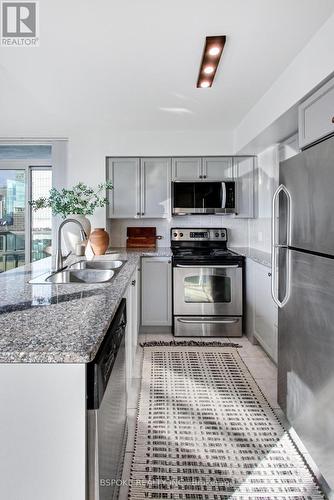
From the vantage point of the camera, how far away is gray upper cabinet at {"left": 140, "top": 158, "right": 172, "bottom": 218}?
4.08 m

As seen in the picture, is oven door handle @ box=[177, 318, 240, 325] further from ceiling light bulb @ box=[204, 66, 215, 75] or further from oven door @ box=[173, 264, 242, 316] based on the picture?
ceiling light bulb @ box=[204, 66, 215, 75]

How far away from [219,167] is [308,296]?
265 centimetres

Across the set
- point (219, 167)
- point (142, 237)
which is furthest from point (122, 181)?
point (219, 167)

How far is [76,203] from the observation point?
369 cm

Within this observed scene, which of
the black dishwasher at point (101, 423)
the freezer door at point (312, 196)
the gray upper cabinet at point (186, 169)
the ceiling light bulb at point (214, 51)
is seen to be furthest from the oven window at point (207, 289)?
the black dishwasher at point (101, 423)

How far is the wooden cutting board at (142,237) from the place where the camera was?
432cm

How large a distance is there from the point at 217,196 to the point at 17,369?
343 centimetres

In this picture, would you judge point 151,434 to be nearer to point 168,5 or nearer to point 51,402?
point 51,402

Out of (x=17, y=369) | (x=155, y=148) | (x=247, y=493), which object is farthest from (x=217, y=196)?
(x=17, y=369)

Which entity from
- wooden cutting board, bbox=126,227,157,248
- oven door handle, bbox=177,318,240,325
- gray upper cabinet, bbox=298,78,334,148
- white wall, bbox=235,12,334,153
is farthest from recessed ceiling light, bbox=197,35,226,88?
oven door handle, bbox=177,318,240,325

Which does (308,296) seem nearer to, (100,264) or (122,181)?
(100,264)

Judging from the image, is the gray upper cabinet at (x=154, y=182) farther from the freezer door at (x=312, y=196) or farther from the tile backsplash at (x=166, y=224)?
the freezer door at (x=312, y=196)

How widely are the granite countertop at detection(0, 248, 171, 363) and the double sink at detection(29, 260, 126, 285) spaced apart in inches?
6.1

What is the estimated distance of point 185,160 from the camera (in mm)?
4078
